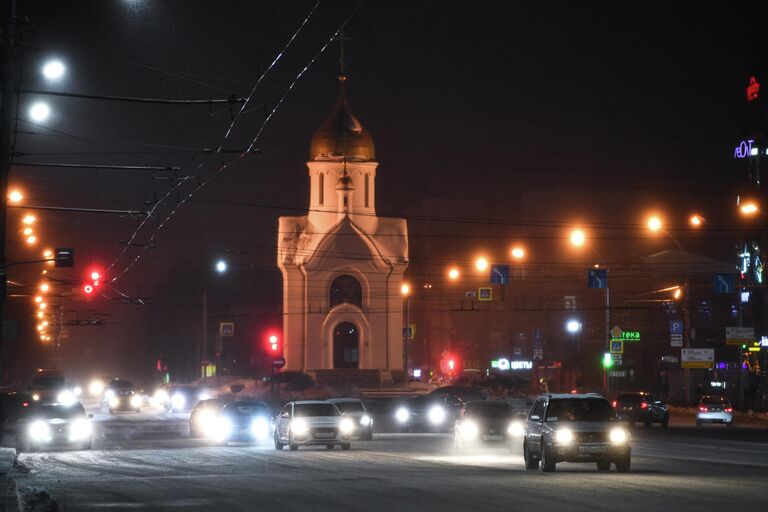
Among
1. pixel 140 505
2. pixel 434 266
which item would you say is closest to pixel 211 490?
pixel 140 505

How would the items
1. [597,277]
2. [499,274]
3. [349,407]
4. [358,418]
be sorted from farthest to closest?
[499,274] → [597,277] → [349,407] → [358,418]

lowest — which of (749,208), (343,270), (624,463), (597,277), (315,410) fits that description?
(624,463)

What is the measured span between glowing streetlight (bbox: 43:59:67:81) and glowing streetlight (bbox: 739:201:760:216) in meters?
63.4

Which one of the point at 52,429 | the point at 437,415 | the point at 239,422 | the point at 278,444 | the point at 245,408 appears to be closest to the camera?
the point at 278,444

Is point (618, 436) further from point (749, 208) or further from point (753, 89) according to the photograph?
point (753, 89)

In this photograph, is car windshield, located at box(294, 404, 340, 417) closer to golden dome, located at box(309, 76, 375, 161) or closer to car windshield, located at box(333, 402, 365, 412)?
car windshield, located at box(333, 402, 365, 412)

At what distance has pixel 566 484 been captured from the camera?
21.9m

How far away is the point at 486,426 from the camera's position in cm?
3450

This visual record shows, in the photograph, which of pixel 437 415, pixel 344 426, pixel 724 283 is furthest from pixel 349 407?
pixel 724 283

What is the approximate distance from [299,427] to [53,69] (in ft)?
42.7

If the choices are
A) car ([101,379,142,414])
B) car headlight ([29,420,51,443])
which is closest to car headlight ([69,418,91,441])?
car headlight ([29,420,51,443])

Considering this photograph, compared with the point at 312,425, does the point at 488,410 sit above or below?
above

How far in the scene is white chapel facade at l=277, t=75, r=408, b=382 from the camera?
88938 millimetres

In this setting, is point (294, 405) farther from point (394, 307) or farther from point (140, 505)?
point (394, 307)
